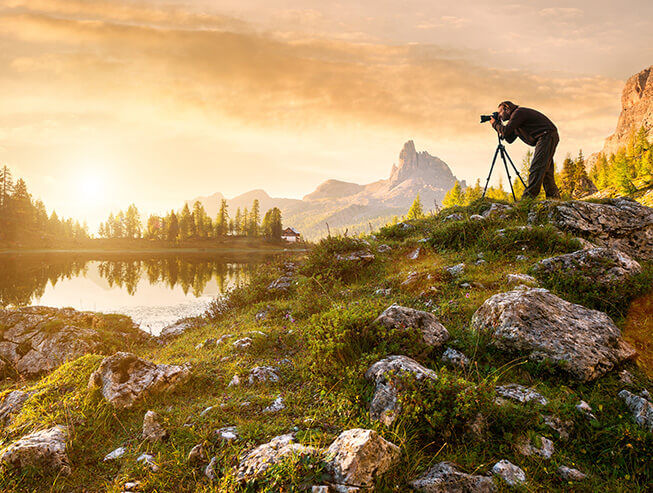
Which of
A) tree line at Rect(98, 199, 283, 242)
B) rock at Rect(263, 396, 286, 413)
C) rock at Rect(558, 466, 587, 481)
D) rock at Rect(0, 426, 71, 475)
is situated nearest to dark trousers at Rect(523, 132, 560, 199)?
rock at Rect(558, 466, 587, 481)

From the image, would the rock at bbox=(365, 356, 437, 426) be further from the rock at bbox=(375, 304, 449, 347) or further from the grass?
the rock at bbox=(375, 304, 449, 347)

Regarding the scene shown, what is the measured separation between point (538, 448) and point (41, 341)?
42.3 ft

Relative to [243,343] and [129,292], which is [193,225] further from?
[243,343]

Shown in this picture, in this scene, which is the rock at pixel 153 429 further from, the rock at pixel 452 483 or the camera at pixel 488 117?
the camera at pixel 488 117

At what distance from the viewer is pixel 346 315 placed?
5594mm

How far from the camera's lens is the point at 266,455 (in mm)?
3395

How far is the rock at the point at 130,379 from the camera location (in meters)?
5.12

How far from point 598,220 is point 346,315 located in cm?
963

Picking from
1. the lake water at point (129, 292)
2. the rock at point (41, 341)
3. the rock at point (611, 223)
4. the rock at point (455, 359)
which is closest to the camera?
the rock at point (455, 359)

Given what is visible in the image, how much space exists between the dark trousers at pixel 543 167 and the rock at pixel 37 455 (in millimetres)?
15051

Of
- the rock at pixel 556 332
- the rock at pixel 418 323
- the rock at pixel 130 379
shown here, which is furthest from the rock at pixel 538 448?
the rock at pixel 130 379

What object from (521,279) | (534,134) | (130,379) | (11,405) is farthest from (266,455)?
(534,134)

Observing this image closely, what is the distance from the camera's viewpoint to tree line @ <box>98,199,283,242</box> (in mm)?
95438

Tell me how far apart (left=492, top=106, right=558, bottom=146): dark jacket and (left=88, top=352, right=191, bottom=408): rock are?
14105 mm
